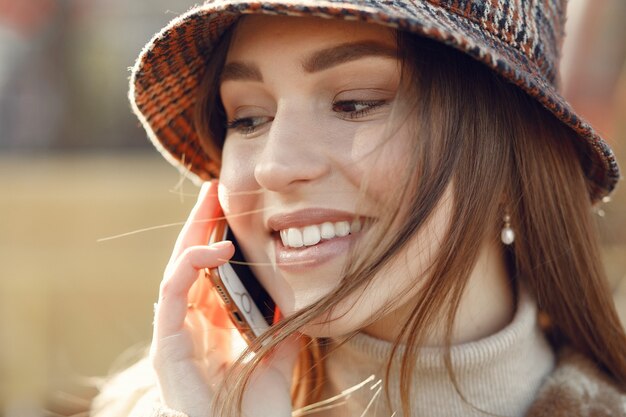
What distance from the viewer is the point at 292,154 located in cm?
148

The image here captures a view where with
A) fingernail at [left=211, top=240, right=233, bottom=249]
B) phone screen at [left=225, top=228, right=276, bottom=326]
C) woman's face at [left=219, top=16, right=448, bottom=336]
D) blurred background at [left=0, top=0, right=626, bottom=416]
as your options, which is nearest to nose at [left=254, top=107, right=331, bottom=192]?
woman's face at [left=219, top=16, right=448, bottom=336]

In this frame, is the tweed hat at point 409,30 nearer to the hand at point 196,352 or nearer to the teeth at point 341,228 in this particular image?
the hand at point 196,352

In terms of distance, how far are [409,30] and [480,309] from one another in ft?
2.39

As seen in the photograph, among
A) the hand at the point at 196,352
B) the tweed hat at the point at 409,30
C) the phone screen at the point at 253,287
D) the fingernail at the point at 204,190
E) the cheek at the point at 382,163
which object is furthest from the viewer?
the fingernail at the point at 204,190

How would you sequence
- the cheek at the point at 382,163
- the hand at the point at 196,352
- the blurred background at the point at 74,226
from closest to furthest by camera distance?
the cheek at the point at 382,163 → the hand at the point at 196,352 → the blurred background at the point at 74,226

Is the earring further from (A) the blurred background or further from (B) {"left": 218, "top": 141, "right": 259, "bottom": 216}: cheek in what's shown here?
(A) the blurred background

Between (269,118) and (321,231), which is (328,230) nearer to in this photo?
(321,231)

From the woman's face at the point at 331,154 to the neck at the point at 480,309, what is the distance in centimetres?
18

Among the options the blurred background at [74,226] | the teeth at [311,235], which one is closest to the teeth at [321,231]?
the teeth at [311,235]

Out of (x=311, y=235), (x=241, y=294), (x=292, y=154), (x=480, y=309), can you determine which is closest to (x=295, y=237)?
(x=311, y=235)

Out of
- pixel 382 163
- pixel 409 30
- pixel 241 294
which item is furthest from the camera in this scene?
pixel 241 294

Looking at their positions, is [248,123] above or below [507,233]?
above

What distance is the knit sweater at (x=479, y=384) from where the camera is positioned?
1.64m

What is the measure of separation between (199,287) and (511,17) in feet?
3.39
